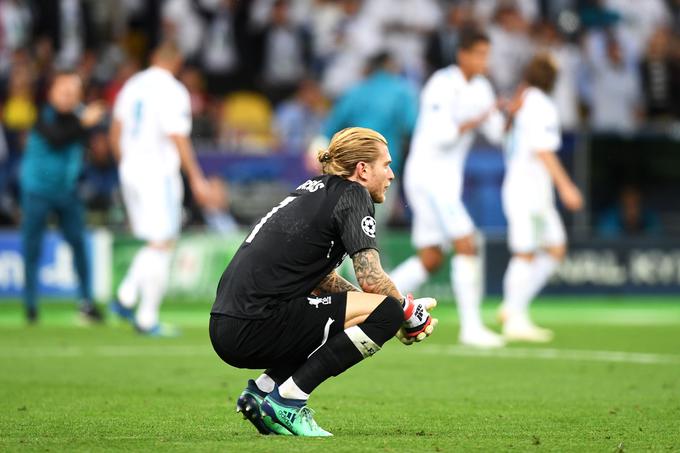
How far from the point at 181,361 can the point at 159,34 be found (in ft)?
36.8

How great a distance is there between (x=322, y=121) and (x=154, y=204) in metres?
7.17

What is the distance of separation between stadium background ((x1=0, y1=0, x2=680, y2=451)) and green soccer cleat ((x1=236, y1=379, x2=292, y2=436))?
4.91 meters

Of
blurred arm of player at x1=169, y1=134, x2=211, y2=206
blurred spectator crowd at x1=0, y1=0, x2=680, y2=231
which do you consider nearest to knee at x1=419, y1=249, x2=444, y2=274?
blurred arm of player at x1=169, y1=134, x2=211, y2=206

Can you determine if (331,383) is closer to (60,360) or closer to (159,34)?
(60,360)

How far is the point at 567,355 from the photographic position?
12.0 m

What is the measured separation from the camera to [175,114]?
13.4m

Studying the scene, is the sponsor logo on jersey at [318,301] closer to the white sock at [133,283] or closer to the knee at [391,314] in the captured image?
the knee at [391,314]

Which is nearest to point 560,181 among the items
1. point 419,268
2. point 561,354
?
point 419,268

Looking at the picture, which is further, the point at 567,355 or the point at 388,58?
the point at 388,58

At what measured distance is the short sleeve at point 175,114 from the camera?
1340cm

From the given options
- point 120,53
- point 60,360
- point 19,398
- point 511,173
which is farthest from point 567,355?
point 120,53

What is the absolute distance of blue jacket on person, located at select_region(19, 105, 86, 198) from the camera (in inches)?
586

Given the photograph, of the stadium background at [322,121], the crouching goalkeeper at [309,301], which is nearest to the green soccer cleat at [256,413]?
the crouching goalkeeper at [309,301]

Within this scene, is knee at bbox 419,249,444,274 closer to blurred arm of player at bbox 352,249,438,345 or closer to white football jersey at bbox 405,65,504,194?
white football jersey at bbox 405,65,504,194
